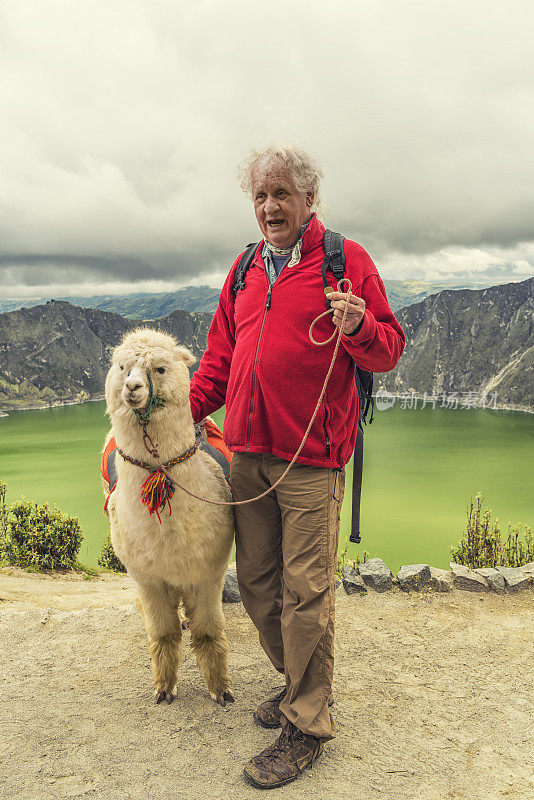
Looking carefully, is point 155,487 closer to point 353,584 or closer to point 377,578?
point 353,584

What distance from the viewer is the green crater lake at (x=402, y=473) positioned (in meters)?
23.9

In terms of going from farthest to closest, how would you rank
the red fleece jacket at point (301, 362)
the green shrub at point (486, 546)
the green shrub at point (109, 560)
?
1. the green shrub at point (109, 560)
2. the green shrub at point (486, 546)
3. the red fleece jacket at point (301, 362)

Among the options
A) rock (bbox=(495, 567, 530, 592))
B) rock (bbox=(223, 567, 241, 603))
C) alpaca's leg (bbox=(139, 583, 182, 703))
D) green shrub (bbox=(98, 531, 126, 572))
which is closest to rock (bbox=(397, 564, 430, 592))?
rock (bbox=(495, 567, 530, 592))

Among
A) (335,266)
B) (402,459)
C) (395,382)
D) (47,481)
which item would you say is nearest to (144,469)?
(335,266)

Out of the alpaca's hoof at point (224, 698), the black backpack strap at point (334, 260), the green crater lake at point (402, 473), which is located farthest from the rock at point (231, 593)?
the green crater lake at point (402, 473)

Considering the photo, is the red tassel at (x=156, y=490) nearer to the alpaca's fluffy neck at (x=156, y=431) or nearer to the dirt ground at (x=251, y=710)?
the alpaca's fluffy neck at (x=156, y=431)

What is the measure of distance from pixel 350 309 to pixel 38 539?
24.2 ft

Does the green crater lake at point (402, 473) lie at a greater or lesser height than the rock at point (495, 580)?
lesser

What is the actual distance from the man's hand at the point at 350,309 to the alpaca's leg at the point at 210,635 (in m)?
1.65

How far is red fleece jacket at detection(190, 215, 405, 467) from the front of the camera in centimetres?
209

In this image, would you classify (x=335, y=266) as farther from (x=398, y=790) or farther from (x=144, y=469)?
(x=398, y=790)

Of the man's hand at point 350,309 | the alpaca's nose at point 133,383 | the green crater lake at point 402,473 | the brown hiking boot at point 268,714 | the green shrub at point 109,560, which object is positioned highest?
the man's hand at point 350,309

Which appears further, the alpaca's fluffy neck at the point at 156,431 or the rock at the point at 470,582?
the rock at the point at 470,582

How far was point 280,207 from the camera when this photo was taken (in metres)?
2.15
